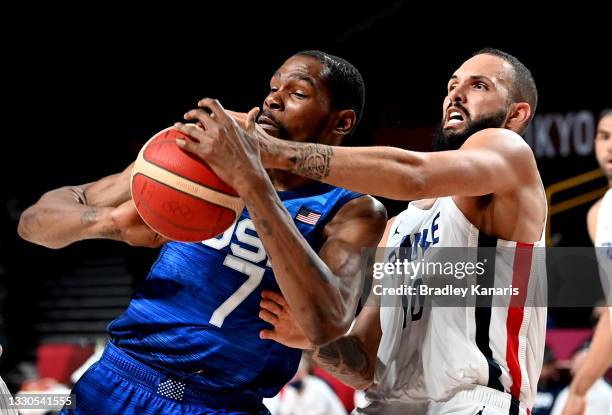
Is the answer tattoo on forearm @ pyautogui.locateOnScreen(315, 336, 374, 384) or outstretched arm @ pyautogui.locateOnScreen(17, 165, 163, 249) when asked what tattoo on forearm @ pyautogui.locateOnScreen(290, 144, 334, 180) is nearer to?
outstretched arm @ pyautogui.locateOnScreen(17, 165, 163, 249)

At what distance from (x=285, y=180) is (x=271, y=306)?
23.4 inches

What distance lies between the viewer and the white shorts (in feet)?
10.2

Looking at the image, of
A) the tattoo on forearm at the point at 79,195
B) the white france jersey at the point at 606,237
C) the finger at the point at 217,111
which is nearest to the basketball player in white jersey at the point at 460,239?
the finger at the point at 217,111

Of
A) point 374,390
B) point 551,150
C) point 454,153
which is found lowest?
point 374,390

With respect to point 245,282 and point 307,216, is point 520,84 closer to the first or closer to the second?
point 307,216

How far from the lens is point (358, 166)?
8.74ft

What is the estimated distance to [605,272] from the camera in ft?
15.6

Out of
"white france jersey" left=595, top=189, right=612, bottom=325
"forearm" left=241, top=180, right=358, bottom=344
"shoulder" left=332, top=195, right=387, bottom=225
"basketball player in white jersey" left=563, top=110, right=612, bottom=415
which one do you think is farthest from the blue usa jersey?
"white france jersey" left=595, top=189, right=612, bottom=325

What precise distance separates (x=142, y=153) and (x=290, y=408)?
652cm

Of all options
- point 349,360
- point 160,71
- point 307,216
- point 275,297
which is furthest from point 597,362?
point 160,71

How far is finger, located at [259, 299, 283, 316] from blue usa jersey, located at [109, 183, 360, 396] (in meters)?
0.15

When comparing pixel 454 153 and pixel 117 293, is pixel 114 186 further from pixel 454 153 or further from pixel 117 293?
pixel 117 293

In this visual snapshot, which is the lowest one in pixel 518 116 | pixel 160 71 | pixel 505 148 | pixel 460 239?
pixel 460 239

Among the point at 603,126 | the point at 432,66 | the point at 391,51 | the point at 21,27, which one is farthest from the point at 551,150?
the point at 21,27
